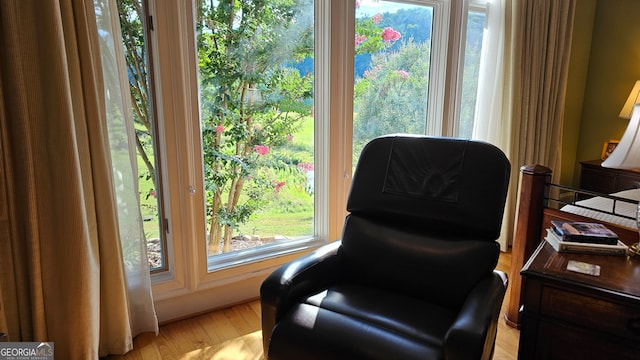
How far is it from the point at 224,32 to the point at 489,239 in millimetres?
1665

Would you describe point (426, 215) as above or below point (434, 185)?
below

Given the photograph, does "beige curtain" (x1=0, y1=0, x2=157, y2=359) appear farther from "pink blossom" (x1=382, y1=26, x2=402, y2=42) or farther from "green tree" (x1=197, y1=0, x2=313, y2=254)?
"pink blossom" (x1=382, y1=26, x2=402, y2=42)

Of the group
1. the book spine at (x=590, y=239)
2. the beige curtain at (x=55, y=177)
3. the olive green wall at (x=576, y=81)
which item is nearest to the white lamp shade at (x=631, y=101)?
the olive green wall at (x=576, y=81)

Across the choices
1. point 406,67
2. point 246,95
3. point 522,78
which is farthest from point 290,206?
point 522,78

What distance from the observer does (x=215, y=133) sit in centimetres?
226

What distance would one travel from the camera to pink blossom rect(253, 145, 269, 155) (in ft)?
7.86

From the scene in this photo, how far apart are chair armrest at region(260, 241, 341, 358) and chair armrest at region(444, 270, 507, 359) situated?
1.94 feet

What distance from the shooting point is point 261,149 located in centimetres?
241

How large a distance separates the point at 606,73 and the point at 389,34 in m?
2.41

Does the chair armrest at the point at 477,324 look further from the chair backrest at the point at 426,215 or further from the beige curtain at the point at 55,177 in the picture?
the beige curtain at the point at 55,177

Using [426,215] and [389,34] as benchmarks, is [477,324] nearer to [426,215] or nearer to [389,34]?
[426,215]

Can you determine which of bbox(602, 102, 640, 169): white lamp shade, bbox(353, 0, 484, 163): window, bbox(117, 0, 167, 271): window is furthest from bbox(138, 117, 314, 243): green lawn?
bbox(602, 102, 640, 169): white lamp shade

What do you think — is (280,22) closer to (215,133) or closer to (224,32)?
(224,32)

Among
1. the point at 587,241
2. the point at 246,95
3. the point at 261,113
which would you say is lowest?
the point at 587,241
